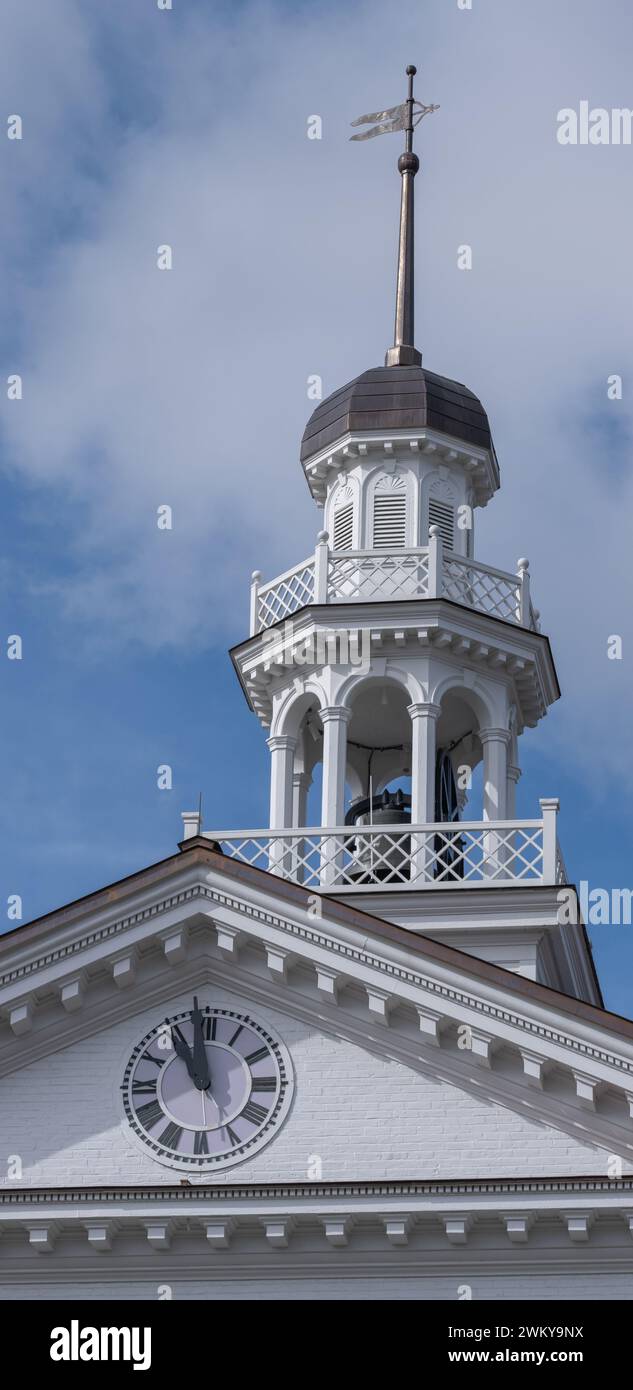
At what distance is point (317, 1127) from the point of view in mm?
29219

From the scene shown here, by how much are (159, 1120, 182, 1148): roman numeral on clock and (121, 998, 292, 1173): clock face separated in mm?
11

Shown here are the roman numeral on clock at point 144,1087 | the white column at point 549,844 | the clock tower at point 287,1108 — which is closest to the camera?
the clock tower at point 287,1108

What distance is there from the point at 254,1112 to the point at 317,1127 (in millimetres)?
743

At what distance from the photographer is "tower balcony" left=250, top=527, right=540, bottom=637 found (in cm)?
3997

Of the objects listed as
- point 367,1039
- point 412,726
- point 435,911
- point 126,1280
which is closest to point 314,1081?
point 367,1039

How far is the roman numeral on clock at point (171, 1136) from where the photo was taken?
2934 cm

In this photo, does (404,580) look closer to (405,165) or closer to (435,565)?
(435,565)

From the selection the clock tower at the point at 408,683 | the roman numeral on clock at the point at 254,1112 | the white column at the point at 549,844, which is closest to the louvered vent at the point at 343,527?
the clock tower at the point at 408,683

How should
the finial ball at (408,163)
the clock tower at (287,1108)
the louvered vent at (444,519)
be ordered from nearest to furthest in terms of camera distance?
the clock tower at (287,1108)
the louvered vent at (444,519)
the finial ball at (408,163)

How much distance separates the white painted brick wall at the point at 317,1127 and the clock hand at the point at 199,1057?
0.35m

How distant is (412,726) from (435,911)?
4.81 metres

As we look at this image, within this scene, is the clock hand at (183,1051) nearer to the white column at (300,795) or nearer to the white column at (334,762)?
the white column at (334,762)

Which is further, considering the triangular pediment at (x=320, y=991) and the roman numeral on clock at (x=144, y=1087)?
the roman numeral on clock at (x=144, y=1087)

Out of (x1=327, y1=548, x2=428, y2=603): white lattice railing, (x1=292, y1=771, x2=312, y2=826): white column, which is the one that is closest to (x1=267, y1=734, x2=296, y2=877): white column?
(x1=292, y1=771, x2=312, y2=826): white column
